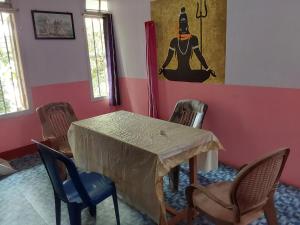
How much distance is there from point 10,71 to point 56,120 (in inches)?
40.1

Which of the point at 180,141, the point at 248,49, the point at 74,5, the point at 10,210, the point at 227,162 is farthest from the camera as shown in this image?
the point at 74,5

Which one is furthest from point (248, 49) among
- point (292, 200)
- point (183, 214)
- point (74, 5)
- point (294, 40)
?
point (74, 5)

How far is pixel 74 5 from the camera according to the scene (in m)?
3.89

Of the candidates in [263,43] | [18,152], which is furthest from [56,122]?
[263,43]

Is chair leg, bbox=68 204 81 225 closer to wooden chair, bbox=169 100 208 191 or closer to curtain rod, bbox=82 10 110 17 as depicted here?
wooden chair, bbox=169 100 208 191

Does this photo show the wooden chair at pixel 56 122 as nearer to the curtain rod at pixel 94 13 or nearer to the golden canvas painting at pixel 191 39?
the golden canvas painting at pixel 191 39

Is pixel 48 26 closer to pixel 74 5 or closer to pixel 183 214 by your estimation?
pixel 74 5

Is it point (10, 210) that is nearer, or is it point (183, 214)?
point (183, 214)

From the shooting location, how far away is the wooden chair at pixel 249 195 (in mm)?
1376

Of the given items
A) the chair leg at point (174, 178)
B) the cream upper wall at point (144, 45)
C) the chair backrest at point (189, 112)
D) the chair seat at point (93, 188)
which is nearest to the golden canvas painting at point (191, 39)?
the cream upper wall at point (144, 45)

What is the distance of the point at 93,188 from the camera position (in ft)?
6.43

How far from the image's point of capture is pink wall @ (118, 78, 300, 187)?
247cm

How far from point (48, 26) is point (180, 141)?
9.14 feet

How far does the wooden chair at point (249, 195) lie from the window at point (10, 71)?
294cm
